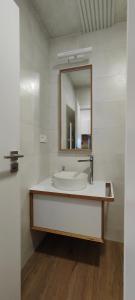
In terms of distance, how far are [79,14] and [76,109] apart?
0.91 metres

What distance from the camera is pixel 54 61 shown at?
6.26 ft

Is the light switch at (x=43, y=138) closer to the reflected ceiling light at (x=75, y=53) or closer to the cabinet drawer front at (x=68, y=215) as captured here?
the cabinet drawer front at (x=68, y=215)

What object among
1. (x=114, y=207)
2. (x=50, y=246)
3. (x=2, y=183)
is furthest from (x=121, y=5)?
(x=50, y=246)

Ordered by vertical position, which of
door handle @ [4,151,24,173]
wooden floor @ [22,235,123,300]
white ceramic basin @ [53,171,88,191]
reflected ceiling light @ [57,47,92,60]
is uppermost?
reflected ceiling light @ [57,47,92,60]

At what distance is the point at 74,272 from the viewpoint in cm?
138

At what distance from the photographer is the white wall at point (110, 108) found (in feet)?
5.62

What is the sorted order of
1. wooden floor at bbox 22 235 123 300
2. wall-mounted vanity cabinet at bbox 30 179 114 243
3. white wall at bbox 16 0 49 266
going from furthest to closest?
white wall at bbox 16 0 49 266
wall-mounted vanity cabinet at bbox 30 179 114 243
wooden floor at bbox 22 235 123 300

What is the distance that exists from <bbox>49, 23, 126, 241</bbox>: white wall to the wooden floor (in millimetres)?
296

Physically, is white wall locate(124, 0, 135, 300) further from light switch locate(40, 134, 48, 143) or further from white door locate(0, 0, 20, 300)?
light switch locate(40, 134, 48, 143)

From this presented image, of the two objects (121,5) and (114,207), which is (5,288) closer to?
(114,207)

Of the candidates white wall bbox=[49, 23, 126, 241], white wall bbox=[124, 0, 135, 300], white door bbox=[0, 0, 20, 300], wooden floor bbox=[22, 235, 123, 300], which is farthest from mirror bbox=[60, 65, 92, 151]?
white wall bbox=[124, 0, 135, 300]

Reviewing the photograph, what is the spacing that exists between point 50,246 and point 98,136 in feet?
4.29

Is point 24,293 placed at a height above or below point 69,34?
below

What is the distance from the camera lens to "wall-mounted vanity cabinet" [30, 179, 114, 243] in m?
1.29
